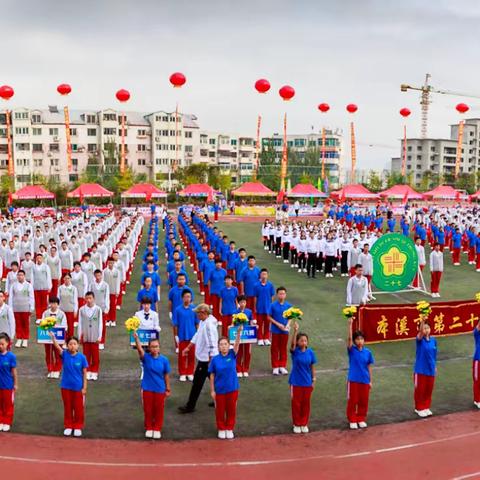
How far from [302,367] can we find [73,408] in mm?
2810

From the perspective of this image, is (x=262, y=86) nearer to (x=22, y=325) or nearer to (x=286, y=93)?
(x=286, y=93)

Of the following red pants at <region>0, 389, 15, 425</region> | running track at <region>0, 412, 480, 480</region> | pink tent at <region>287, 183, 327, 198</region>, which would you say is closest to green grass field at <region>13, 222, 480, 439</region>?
red pants at <region>0, 389, 15, 425</region>

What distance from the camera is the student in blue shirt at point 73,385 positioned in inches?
259

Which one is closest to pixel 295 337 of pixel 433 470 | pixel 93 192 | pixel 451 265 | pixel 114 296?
pixel 433 470

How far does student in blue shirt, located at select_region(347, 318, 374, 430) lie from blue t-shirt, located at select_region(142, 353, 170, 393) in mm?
2302

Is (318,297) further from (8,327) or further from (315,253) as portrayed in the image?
(8,327)

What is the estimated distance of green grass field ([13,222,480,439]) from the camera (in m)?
7.02

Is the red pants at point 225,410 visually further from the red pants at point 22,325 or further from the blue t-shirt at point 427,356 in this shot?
the red pants at point 22,325

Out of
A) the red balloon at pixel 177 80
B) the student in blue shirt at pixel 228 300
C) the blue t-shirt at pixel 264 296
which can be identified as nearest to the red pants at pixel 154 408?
the blue t-shirt at pixel 264 296

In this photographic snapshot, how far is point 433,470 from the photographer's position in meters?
6.00

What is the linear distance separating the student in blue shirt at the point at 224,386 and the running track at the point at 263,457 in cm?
23

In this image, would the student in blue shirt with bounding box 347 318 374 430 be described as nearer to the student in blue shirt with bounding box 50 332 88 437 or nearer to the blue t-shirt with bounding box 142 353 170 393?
the blue t-shirt with bounding box 142 353 170 393

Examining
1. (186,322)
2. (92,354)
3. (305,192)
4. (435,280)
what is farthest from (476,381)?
(305,192)

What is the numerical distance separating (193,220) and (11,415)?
22.4 metres
